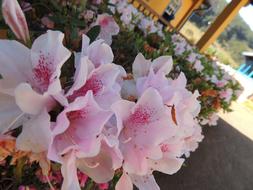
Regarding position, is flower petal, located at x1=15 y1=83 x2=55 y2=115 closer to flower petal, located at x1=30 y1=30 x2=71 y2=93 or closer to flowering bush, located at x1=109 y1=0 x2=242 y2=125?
flower petal, located at x1=30 y1=30 x2=71 y2=93

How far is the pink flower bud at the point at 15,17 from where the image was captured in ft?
1.96

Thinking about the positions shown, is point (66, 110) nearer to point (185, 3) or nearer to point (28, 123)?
point (28, 123)

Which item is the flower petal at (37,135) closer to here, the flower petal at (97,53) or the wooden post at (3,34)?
the flower petal at (97,53)

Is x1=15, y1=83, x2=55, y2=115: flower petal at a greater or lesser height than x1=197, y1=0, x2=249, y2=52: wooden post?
greater

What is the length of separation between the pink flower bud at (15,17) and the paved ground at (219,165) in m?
3.08

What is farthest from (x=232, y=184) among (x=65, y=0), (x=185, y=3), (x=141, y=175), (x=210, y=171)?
(x=185, y=3)

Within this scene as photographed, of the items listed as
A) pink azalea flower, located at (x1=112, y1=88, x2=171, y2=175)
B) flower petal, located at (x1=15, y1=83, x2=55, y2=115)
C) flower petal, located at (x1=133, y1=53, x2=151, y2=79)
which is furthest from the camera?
flower petal, located at (x1=133, y1=53, x2=151, y2=79)

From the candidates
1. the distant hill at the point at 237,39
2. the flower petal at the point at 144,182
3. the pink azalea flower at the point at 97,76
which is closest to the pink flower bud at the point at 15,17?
the pink azalea flower at the point at 97,76

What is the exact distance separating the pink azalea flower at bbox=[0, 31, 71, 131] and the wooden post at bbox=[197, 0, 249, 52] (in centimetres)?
1072

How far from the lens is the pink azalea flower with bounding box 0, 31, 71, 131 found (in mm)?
521

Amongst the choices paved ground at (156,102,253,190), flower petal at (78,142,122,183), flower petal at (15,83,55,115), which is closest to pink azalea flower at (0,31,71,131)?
flower petal at (15,83,55,115)

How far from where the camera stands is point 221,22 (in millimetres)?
11141

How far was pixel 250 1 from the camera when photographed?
11.8m

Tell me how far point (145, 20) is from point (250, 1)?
9507 mm
